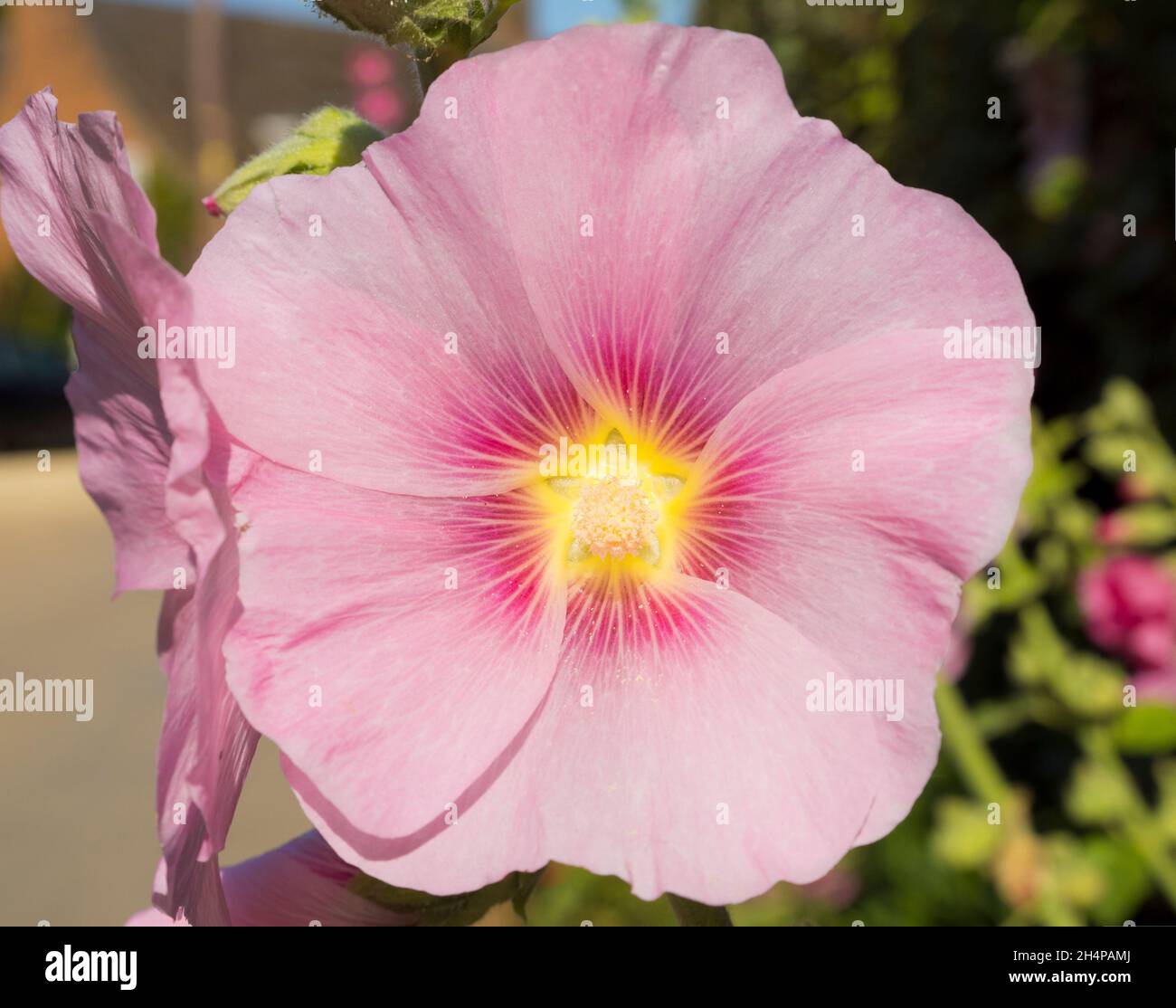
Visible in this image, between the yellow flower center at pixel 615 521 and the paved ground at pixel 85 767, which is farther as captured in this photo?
the paved ground at pixel 85 767

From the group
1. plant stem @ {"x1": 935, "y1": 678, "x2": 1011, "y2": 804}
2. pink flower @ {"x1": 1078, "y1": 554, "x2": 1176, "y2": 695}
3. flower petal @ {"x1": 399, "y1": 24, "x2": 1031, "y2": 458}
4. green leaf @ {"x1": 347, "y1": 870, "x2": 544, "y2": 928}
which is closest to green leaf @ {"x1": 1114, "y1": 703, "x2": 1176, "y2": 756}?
pink flower @ {"x1": 1078, "y1": 554, "x2": 1176, "y2": 695}

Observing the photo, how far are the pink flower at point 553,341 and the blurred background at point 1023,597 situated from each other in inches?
10.8

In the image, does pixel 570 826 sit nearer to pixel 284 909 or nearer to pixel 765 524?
pixel 765 524

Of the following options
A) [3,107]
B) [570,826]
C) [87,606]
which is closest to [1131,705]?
[570,826]

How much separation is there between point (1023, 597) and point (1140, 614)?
19 cm

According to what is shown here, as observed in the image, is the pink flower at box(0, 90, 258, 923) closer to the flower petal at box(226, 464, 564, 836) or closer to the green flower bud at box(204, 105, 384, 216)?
the flower petal at box(226, 464, 564, 836)

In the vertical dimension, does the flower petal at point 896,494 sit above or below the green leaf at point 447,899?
above

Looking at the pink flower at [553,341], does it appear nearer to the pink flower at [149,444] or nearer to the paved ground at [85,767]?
the pink flower at [149,444]

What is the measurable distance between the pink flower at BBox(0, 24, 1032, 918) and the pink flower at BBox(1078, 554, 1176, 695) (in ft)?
5.31

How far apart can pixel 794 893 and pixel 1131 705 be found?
1.13 meters

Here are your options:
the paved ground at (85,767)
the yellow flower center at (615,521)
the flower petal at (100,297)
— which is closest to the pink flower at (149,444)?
the flower petal at (100,297)

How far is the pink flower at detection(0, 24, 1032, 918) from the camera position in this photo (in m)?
0.58

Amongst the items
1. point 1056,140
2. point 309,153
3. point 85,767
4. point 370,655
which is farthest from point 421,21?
point 85,767

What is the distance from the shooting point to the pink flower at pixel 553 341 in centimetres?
58
